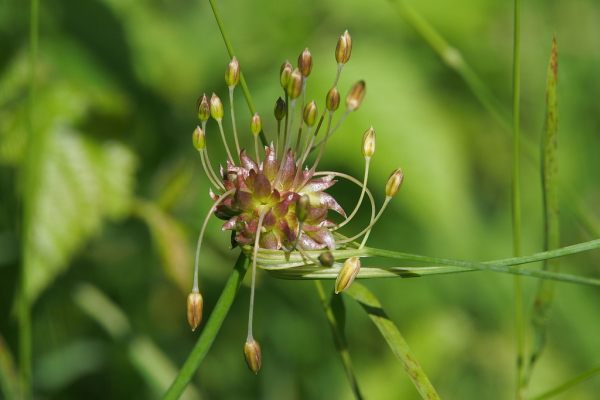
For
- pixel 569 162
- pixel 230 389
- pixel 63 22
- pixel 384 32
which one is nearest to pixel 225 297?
pixel 230 389

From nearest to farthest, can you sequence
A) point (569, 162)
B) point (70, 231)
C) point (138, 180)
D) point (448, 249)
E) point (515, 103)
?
point (515, 103), point (70, 231), point (138, 180), point (448, 249), point (569, 162)

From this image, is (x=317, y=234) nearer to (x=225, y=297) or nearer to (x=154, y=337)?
(x=225, y=297)

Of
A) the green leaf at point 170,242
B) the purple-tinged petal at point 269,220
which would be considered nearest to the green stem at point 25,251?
the green leaf at point 170,242

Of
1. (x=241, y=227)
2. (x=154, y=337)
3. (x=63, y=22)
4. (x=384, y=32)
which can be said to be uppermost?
(x=384, y=32)

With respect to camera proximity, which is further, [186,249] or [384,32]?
[384,32]

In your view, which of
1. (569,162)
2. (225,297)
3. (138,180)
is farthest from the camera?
(569,162)

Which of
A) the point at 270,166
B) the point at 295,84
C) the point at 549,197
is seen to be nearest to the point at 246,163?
the point at 270,166

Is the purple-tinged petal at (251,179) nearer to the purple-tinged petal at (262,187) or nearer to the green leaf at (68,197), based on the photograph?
the purple-tinged petal at (262,187)

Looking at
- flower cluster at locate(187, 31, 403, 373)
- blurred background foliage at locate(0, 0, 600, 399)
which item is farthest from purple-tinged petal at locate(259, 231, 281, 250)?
blurred background foliage at locate(0, 0, 600, 399)
